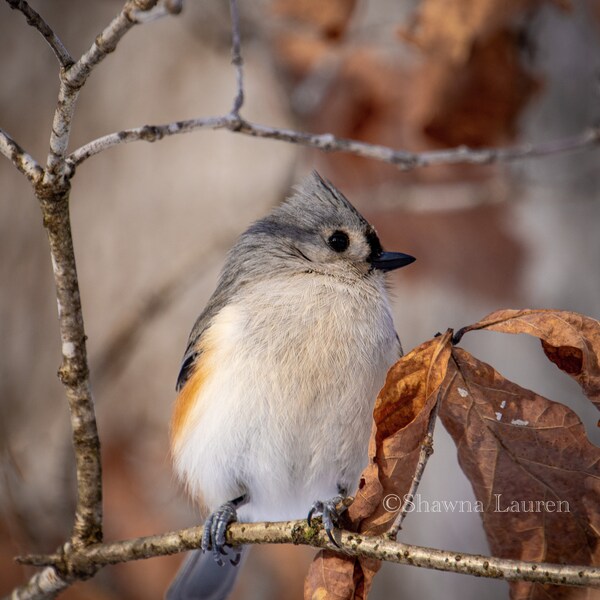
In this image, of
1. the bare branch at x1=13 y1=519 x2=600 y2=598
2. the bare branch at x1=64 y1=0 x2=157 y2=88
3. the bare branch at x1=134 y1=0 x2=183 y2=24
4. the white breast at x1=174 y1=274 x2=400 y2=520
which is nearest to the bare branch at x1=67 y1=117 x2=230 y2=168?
the bare branch at x1=64 y1=0 x2=157 y2=88

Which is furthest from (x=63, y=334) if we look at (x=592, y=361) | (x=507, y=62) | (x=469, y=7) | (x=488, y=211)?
(x=488, y=211)

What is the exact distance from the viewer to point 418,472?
4.32ft

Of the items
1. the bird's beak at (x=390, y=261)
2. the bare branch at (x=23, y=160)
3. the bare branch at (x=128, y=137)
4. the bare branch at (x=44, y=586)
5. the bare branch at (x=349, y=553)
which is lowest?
the bare branch at (x=44, y=586)

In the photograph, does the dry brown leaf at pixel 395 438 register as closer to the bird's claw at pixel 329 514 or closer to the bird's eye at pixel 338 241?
the bird's claw at pixel 329 514

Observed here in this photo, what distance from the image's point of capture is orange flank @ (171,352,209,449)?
196cm

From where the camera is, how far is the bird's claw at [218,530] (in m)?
1.73

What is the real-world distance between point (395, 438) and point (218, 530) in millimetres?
627

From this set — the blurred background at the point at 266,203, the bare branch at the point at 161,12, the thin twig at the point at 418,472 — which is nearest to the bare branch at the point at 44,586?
the blurred background at the point at 266,203

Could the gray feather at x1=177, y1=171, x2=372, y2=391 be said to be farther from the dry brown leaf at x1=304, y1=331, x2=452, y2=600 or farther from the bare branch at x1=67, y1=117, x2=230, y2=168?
the dry brown leaf at x1=304, y1=331, x2=452, y2=600

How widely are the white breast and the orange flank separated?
28mm

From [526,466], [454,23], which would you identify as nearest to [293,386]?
[526,466]

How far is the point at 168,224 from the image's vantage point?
3.91m

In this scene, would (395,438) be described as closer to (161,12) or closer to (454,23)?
(161,12)

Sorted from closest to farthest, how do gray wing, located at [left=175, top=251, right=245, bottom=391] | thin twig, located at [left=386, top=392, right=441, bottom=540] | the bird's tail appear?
1. thin twig, located at [left=386, top=392, right=441, bottom=540]
2. gray wing, located at [left=175, top=251, right=245, bottom=391]
3. the bird's tail
